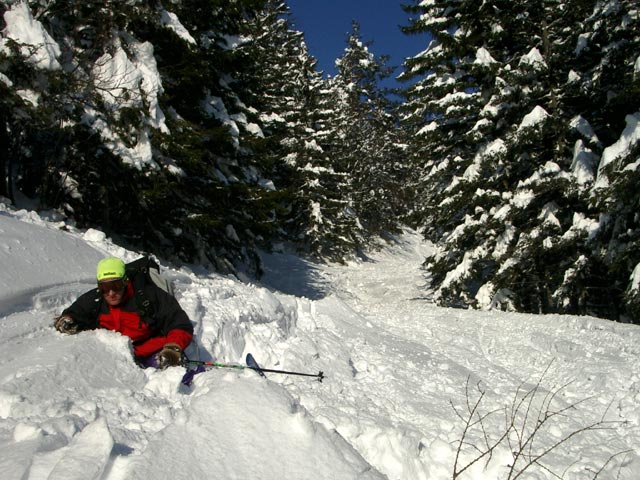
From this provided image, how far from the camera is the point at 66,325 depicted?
4234 millimetres

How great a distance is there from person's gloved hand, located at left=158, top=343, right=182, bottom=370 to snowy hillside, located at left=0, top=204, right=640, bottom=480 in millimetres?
198

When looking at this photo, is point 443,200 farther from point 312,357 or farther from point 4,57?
point 4,57

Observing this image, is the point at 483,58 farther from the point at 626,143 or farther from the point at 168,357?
the point at 168,357

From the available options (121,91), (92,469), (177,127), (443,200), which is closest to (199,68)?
(177,127)

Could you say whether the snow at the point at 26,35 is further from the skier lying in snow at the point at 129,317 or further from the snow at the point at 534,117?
the snow at the point at 534,117

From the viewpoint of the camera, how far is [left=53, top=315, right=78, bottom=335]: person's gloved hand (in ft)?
13.8

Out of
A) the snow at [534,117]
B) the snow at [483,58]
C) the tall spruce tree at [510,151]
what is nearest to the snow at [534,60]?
the tall spruce tree at [510,151]

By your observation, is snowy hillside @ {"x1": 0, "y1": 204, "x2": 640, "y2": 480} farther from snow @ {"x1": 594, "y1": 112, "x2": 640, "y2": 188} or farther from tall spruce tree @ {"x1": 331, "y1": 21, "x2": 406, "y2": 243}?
tall spruce tree @ {"x1": 331, "y1": 21, "x2": 406, "y2": 243}

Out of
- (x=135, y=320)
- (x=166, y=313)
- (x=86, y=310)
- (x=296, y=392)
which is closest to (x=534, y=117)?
(x=296, y=392)

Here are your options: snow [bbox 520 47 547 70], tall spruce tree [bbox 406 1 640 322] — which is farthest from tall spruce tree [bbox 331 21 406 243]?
snow [bbox 520 47 547 70]

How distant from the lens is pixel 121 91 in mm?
8320

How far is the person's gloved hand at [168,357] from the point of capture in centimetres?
403

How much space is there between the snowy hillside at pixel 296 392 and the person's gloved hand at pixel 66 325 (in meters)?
0.12

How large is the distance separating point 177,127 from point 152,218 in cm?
230
